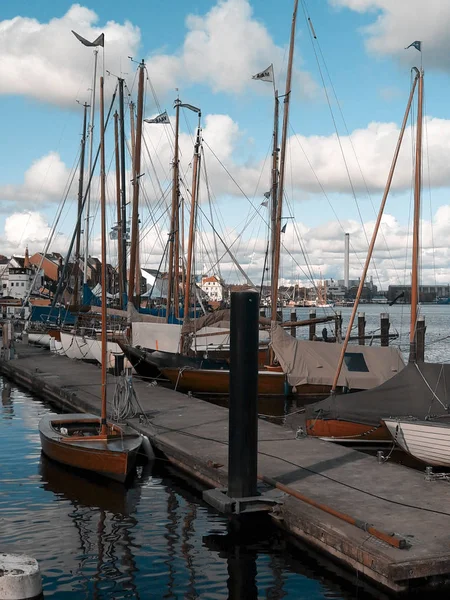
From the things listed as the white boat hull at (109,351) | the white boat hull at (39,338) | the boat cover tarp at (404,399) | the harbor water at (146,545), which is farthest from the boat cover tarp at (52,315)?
the harbor water at (146,545)

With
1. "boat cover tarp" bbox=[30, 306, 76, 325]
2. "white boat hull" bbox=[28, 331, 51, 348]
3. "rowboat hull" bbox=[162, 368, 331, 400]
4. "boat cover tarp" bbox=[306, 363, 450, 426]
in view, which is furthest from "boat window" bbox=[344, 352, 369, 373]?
"white boat hull" bbox=[28, 331, 51, 348]

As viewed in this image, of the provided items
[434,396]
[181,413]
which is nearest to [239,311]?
[434,396]

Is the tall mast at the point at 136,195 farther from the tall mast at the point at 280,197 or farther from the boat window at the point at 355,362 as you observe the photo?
the boat window at the point at 355,362

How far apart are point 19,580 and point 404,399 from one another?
10974mm

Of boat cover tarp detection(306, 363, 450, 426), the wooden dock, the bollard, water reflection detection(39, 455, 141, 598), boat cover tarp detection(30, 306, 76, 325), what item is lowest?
water reflection detection(39, 455, 141, 598)

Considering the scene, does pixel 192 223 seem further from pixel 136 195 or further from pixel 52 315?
pixel 52 315

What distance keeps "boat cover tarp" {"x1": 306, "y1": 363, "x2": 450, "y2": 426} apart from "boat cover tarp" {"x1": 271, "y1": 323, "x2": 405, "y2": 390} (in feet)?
32.9

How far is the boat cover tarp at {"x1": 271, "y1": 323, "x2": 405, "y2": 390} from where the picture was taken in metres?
28.1

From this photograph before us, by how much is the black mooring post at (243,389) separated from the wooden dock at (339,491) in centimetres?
81

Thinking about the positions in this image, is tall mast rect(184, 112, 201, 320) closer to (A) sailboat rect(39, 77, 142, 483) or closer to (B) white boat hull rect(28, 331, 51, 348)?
(A) sailboat rect(39, 77, 142, 483)

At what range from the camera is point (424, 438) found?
1541cm

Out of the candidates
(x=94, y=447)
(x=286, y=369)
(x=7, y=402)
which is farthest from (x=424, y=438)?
(x=7, y=402)

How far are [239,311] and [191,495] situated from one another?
16.4 ft

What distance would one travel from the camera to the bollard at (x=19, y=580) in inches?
346
